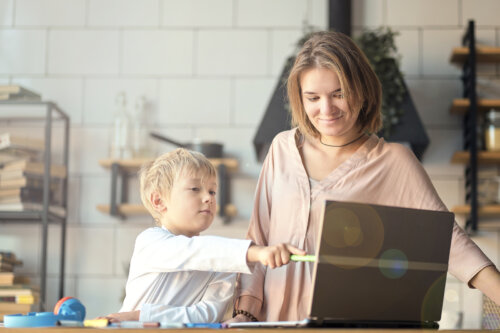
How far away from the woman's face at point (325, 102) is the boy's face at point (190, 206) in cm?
26

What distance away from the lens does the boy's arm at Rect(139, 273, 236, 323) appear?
1.35m

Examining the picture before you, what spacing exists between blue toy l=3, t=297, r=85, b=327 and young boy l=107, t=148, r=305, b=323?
91 mm

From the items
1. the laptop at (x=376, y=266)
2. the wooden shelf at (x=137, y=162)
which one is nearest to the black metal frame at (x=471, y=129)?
the wooden shelf at (x=137, y=162)

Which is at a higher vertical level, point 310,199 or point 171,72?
point 171,72

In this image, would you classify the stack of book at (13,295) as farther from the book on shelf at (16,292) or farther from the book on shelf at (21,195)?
the book on shelf at (21,195)

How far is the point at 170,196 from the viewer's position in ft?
5.34

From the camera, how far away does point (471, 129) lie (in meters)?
3.59

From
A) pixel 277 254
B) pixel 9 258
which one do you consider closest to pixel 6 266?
pixel 9 258

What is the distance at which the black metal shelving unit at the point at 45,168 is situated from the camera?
3.53 m

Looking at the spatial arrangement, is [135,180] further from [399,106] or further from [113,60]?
[399,106]

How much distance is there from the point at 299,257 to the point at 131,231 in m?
2.76

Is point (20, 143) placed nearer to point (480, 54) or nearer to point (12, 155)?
point (12, 155)

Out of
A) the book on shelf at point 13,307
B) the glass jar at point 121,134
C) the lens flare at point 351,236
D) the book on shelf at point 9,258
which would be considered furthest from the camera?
the glass jar at point 121,134

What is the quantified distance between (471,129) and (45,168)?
2053mm
